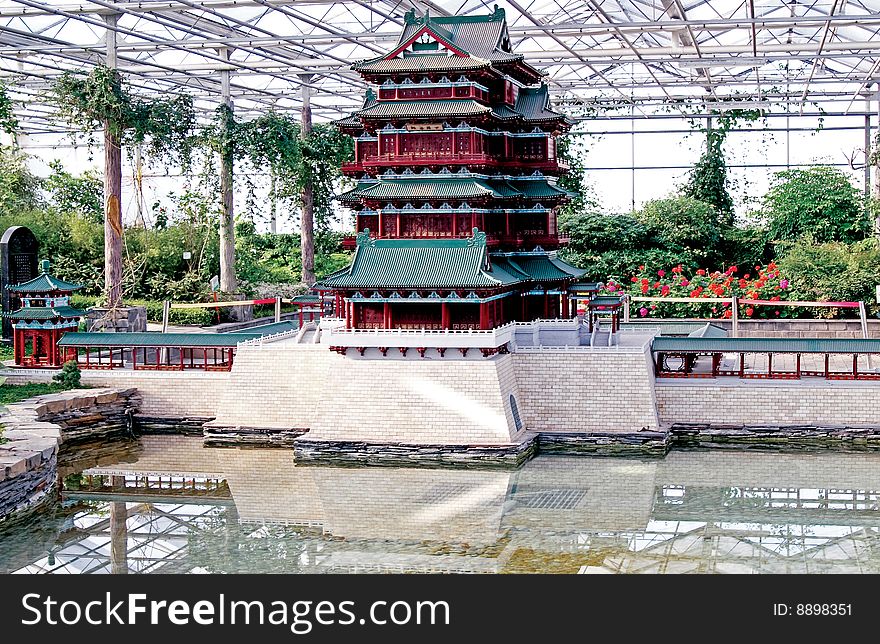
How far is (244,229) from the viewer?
53.0 m

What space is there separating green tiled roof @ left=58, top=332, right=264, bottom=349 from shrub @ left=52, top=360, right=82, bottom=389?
Answer: 2.69ft

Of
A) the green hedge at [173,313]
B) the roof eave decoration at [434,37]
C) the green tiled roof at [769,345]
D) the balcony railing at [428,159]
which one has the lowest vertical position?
the green tiled roof at [769,345]

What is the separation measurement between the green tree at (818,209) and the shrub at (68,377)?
2767cm

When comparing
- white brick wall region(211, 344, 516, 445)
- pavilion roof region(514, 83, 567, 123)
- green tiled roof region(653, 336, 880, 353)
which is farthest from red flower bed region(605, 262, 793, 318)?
white brick wall region(211, 344, 516, 445)

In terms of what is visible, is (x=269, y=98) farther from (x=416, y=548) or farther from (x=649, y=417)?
(x=416, y=548)

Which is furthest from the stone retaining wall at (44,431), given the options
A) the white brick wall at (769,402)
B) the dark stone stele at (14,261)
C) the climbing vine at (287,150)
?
the white brick wall at (769,402)

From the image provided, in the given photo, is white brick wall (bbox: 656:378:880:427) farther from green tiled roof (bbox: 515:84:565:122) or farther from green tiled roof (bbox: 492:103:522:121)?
green tiled roof (bbox: 492:103:522:121)

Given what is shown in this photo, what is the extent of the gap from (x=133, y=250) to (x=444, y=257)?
2118 cm

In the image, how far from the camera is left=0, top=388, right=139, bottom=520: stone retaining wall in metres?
22.0

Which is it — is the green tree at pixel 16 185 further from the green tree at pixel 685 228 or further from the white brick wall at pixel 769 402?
the white brick wall at pixel 769 402

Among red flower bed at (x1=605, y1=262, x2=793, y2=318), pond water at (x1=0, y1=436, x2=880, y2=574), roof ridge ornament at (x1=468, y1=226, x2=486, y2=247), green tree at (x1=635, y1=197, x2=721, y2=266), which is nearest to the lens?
pond water at (x1=0, y1=436, x2=880, y2=574)

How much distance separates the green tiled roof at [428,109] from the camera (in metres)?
27.4

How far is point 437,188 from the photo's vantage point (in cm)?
2766

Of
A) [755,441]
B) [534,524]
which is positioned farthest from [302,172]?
[534,524]
